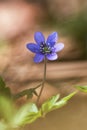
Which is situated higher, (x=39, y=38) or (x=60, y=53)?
(x=39, y=38)

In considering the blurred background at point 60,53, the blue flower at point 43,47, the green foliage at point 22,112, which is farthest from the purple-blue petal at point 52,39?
the blurred background at point 60,53

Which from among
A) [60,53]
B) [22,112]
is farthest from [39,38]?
[60,53]

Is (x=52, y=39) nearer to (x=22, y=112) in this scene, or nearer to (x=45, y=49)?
(x=45, y=49)

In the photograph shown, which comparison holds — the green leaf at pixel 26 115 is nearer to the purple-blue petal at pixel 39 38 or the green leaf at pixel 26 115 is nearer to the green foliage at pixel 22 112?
the green foliage at pixel 22 112

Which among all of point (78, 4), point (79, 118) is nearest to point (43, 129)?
point (79, 118)

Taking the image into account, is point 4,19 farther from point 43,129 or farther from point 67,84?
point 43,129
